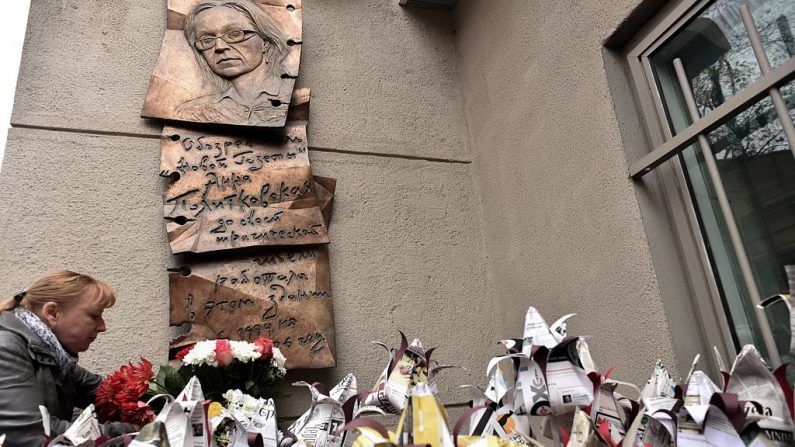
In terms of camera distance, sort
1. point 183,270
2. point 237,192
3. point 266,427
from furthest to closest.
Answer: point 237,192
point 183,270
point 266,427

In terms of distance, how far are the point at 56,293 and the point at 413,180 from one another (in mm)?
1627

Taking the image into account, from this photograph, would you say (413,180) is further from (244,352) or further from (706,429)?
(706,429)

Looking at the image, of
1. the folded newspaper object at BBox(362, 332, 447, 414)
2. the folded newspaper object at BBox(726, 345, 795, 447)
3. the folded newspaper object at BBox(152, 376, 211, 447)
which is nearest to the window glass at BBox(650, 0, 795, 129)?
the folded newspaper object at BBox(726, 345, 795, 447)

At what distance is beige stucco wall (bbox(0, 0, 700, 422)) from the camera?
6.21ft

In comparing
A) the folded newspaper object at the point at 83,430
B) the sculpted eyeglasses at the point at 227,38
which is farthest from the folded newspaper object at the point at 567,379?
the sculpted eyeglasses at the point at 227,38

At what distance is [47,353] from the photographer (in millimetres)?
1436

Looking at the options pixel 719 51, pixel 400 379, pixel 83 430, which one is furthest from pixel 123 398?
pixel 719 51

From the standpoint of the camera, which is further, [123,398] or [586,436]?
[123,398]

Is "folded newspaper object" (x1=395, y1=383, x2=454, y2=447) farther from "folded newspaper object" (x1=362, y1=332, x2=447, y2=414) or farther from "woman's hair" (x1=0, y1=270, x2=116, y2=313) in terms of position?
"woman's hair" (x1=0, y1=270, x2=116, y2=313)

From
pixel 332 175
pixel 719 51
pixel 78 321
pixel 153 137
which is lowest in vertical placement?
pixel 78 321

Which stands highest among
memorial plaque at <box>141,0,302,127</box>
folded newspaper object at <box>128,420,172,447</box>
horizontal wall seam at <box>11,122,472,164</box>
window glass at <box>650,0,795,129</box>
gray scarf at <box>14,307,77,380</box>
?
memorial plaque at <box>141,0,302,127</box>

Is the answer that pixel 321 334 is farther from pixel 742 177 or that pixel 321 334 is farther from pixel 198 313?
pixel 742 177

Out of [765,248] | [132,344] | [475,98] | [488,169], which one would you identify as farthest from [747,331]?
[132,344]

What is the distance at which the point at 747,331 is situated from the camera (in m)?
1.48
